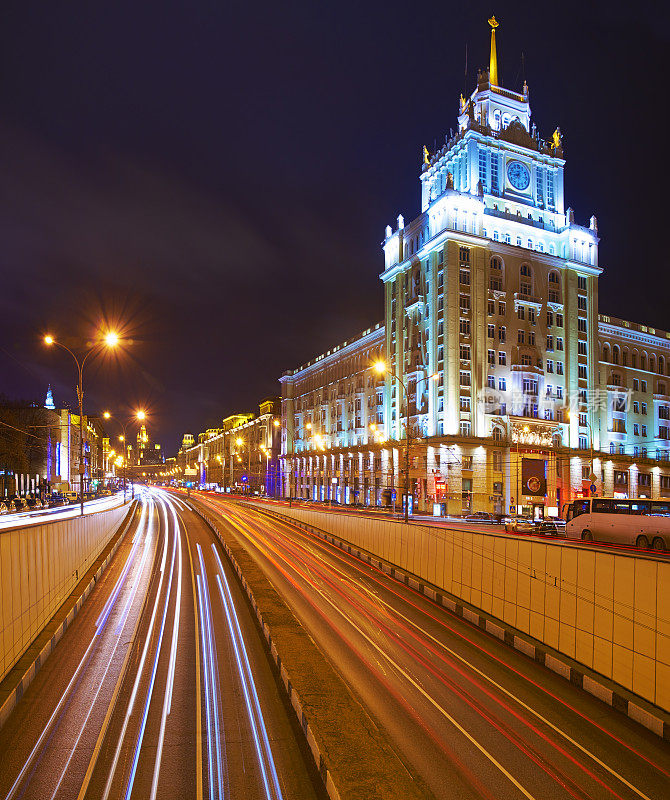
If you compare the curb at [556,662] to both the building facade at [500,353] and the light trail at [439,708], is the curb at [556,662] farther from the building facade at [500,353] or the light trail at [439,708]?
Answer: the building facade at [500,353]

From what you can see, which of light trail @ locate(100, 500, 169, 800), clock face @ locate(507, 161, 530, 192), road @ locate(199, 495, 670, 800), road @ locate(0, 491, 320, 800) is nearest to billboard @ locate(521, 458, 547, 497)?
clock face @ locate(507, 161, 530, 192)

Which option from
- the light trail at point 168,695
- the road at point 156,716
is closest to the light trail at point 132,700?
the road at point 156,716

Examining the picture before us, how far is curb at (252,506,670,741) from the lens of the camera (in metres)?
9.88

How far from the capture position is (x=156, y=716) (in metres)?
10.4

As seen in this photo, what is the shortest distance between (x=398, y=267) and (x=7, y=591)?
6888cm

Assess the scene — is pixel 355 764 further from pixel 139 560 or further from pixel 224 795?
pixel 139 560

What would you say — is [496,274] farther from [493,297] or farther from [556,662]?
[556,662]

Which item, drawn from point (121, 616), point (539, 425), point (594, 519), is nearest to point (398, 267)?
point (539, 425)

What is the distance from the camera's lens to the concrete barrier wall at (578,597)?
33.8ft

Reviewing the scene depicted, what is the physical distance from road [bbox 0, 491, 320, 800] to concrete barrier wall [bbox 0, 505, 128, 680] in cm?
88

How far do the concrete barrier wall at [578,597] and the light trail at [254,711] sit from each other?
21.0 feet

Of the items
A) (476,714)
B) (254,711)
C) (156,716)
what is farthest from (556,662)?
(156,716)

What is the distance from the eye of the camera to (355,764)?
311 inches

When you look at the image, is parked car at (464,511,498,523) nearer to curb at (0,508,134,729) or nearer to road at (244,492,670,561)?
road at (244,492,670,561)
